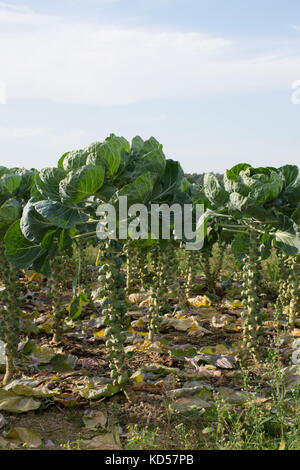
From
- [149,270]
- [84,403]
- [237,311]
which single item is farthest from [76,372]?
[149,270]

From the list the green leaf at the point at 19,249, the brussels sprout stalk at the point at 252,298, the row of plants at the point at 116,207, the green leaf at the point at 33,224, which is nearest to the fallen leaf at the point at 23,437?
the row of plants at the point at 116,207

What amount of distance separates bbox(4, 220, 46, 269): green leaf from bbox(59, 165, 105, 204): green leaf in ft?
2.09

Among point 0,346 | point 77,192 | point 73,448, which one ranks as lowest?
point 73,448

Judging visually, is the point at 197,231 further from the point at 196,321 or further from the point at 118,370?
the point at 196,321

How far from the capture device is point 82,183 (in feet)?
9.68

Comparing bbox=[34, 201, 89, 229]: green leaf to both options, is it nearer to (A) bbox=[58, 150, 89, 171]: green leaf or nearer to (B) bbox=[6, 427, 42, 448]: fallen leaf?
(A) bbox=[58, 150, 89, 171]: green leaf

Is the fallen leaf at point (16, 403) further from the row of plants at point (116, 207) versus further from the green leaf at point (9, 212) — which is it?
the green leaf at point (9, 212)

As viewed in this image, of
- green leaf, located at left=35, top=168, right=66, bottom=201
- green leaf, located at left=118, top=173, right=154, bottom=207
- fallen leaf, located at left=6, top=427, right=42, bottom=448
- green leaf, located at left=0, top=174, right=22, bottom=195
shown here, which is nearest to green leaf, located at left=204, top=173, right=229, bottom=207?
green leaf, located at left=118, top=173, right=154, bottom=207

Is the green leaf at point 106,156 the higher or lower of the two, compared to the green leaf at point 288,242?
higher

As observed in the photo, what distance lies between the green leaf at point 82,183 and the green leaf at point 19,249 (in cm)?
64

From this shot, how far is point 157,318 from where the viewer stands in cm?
461

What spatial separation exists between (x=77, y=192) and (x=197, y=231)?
1.14 metres

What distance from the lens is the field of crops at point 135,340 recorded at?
306cm

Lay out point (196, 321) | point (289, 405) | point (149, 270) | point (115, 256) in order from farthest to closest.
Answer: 1. point (149, 270)
2. point (196, 321)
3. point (289, 405)
4. point (115, 256)
